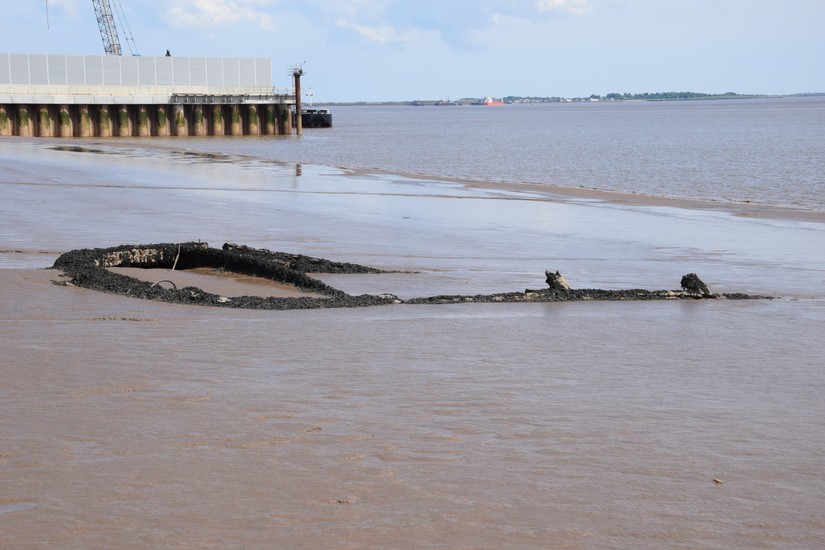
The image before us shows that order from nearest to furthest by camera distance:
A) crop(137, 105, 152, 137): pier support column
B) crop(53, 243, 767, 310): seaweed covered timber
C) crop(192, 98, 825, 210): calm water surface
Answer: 1. crop(53, 243, 767, 310): seaweed covered timber
2. crop(192, 98, 825, 210): calm water surface
3. crop(137, 105, 152, 137): pier support column

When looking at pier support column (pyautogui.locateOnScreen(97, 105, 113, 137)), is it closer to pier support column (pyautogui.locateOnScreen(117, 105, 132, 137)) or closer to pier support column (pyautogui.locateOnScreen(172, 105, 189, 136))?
pier support column (pyautogui.locateOnScreen(117, 105, 132, 137))

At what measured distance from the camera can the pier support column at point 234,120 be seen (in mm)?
67188

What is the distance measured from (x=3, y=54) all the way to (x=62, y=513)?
A: 66202 millimetres

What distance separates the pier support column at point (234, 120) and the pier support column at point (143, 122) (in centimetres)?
527

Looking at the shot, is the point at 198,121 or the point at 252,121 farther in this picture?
the point at 252,121

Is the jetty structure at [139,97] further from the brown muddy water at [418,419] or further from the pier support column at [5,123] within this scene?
the brown muddy water at [418,419]

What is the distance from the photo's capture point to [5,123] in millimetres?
58938

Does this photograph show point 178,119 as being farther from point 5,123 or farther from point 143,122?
point 5,123

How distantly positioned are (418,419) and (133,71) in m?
67.1

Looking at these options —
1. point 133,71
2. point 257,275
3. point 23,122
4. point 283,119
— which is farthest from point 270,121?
point 257,275

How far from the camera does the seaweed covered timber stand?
9.76 meters

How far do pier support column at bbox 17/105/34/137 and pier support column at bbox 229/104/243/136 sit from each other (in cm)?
1225

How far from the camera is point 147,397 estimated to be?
629 centimetres

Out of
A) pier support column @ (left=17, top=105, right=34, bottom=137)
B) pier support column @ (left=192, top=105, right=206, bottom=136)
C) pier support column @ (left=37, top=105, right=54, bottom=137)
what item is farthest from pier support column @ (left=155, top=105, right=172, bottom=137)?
pier support column @ (left=17, top=105, right=34, bottom=137)
